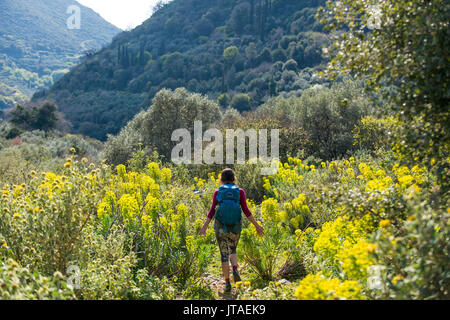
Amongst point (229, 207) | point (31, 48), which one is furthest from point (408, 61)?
point (31, 48)

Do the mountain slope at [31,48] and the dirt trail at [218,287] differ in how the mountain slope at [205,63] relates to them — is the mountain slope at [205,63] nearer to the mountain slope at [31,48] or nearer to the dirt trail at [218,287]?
the dirt trail at [218,287]

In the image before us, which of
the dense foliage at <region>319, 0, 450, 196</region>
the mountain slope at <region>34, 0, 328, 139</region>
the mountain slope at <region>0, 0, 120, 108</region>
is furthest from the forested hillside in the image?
the mountain slope at <region>0, 0, 120, 108</region>

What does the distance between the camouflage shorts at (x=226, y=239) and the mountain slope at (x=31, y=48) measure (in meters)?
112

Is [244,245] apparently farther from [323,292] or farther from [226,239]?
[323,292]

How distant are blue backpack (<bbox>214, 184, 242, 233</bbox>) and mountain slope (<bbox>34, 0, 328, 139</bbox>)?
35454mm

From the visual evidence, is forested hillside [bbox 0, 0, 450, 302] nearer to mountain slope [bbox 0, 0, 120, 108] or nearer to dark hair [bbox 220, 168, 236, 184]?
dark hair [bbox 220, 168, 236, 184]

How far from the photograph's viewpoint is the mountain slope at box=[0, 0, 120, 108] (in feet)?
405

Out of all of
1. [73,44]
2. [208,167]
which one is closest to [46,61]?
[73,44]

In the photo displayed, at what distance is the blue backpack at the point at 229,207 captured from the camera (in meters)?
3.87

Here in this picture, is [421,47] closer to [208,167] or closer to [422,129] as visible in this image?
[422,129]

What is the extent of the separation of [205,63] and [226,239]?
52.9m

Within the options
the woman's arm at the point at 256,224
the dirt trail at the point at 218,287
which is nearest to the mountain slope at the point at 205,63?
the dirt trail at the point at 218,287
